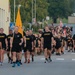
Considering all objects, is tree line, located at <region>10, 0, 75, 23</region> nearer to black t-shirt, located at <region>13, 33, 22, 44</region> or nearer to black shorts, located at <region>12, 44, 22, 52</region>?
black shorts, located at <region>12, 44, 22, 52</region>

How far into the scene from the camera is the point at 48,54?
28.1 m

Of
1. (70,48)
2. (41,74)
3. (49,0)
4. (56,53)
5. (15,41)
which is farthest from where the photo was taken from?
(49,0)

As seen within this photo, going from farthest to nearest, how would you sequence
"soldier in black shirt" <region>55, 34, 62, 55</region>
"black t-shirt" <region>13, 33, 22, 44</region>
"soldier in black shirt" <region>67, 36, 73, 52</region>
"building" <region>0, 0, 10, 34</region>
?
1. "building" <region>0, 0, 10, 34</region>
2. "soldier in black shirt" <region>67, 36, 73, 52</region>
3. "soldier in black shirt" <region>55, 34, 62, 55</region>
4. "black t-shirt" <region>13, 33, 22, 44</region>

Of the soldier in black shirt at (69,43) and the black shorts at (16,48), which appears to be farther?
the soldier in black shirt at (69,43)

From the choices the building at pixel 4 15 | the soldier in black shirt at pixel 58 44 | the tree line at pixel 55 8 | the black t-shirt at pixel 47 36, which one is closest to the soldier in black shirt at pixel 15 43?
the black t-shirt at pixel 47 36

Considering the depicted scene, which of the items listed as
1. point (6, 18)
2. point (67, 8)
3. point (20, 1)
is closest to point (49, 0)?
point (67, 8)

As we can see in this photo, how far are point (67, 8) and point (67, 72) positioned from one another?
13924 cm

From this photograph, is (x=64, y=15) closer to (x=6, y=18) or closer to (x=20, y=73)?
(x=6, y=18)

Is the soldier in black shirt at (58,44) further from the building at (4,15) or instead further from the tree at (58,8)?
the tree at (58,8)

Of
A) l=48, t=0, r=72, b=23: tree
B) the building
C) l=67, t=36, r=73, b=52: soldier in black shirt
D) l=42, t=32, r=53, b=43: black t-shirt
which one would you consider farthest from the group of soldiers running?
l=48, t=0, r=72, b=23: tree

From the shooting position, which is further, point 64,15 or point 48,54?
point 64,15

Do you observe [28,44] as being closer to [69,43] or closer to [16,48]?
[16,48]

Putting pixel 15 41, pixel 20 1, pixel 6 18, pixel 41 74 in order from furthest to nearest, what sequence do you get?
pixel 20 1 → pixel 6 18 → pixel 15 41 → pixel 41 74

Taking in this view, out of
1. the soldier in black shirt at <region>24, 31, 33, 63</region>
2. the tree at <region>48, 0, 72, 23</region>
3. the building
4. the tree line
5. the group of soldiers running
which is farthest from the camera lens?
the tree at <region>48, 0, 72, 23</region>
